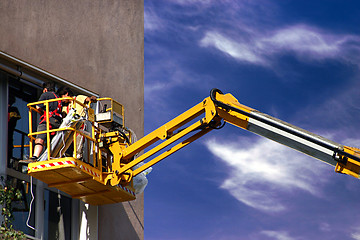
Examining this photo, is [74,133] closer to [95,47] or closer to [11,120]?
[11,120]

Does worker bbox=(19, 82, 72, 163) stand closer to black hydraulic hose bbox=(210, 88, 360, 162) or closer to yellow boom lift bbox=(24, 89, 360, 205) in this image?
yellow boom lift bbox=(24, 89, 360, 205)

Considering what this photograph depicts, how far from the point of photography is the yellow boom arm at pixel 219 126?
1303cm

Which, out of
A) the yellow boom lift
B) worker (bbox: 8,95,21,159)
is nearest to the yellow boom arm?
the yellow boom lift

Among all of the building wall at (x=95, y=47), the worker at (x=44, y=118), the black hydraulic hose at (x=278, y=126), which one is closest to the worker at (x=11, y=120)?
the worker at (x=44, y=118)

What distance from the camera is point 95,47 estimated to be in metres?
17.7

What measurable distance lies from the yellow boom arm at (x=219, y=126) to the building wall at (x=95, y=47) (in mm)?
2358

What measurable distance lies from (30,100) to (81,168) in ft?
8.23

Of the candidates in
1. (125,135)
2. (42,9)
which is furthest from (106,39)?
(125,135)

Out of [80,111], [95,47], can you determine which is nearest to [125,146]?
[80,111]

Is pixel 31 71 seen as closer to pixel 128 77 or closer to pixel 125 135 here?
pixel 125 135

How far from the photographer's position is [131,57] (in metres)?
19.1

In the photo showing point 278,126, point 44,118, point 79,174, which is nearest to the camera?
point 278,126

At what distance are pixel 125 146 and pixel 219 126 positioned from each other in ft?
6.95

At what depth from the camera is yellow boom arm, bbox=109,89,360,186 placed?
13031 millimetres
